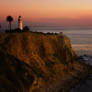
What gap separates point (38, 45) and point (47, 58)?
179 inches

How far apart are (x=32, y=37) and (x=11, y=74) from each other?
13.7 meters

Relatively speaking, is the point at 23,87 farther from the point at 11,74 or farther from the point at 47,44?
the point at 47,44

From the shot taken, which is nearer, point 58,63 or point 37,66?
point 37,66

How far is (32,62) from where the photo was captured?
35.2 meters

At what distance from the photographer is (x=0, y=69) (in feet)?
84.2

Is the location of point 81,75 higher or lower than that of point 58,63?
lower

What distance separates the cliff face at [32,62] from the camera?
25.6 m

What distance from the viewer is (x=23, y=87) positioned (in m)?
24.7

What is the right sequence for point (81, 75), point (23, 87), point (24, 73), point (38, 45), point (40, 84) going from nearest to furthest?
1. point (23, 87)
2. point (24, 73)
3. point (40, 84)
4. point (38, 45)
5. point (81, 75)

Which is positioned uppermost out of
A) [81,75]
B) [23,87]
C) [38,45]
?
[38,45]

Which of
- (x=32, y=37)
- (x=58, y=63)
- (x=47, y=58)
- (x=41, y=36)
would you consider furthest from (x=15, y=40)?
(x=58, y=63)

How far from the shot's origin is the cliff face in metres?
25.6

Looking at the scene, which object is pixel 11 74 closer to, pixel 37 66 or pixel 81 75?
pixel 37 66

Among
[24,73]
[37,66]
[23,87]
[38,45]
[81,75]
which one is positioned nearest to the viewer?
[23,87]
